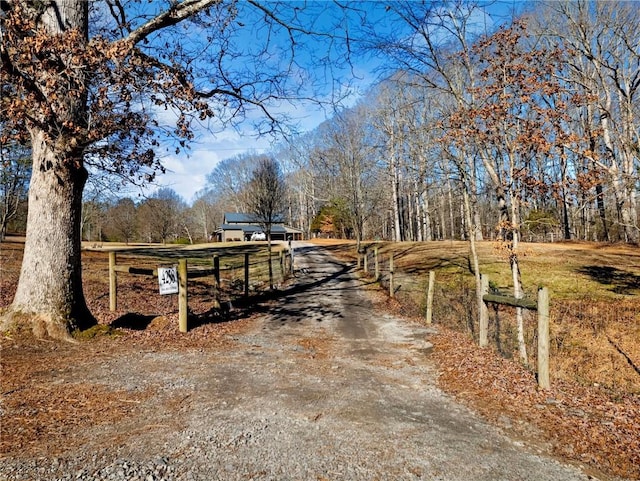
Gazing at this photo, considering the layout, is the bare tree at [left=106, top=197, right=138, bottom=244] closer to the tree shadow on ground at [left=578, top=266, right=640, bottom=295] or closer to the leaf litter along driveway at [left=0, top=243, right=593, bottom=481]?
the tree shadow on ground at [left=578, top=266, right=640, bottom=295]

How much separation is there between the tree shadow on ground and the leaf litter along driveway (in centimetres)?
1139

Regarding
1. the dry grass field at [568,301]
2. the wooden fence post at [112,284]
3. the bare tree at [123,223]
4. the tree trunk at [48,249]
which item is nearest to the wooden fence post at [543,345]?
the dry grass field at [568,301]

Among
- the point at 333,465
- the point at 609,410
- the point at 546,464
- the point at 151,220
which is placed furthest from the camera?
the point at 151,220

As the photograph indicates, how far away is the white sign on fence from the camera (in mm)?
6973

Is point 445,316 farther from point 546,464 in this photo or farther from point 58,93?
point 58,93

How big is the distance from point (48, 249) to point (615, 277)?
18.5m

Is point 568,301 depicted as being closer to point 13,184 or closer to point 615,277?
point 615,277

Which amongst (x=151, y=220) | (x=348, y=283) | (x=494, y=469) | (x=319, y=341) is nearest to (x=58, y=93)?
(x=319, y=341)

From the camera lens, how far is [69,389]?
406cm

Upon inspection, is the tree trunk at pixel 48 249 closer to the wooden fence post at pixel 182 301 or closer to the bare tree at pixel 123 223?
the wooden fence post at pixel 182 301

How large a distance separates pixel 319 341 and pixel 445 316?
15.6ft

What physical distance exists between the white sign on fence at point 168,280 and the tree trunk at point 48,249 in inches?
55.4

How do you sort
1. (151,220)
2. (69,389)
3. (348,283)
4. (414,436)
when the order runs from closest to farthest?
(414,436) → (69,389) → (348,283) → (151,220)

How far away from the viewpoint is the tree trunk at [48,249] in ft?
18.5
